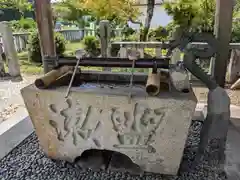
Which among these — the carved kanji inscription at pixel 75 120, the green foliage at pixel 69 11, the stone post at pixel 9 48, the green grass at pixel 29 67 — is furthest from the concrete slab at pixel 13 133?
the green foliage at pixel 69 11

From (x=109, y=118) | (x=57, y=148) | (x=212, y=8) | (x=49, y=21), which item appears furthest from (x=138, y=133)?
(x=212, y=8)

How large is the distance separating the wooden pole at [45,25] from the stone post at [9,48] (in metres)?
2.26

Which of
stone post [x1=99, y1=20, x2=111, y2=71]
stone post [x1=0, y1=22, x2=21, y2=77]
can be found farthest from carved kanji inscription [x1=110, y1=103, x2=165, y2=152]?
stone post [x1=0, y1=22, x2=21, y2=77]

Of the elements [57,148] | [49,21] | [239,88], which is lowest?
[239,88]

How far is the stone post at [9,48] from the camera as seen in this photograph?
4.07m

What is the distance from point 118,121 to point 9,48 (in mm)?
3559

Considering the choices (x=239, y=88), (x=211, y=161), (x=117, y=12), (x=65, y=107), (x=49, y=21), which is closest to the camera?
(x=65, y=107)

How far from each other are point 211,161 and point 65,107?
3.40 feet

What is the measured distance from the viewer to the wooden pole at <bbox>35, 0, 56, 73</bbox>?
206cm

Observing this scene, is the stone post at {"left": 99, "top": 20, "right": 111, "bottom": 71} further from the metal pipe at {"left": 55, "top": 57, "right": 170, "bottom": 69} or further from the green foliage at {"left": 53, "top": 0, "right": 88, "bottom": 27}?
the green foliage at {"left": 53, "top": 0, "right": 88, "bottom": 27}

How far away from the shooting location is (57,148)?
5.04 feet

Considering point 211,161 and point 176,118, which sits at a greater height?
point 176,118

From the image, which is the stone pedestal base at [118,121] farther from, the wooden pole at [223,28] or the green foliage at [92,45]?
the green foliage at [92,45]

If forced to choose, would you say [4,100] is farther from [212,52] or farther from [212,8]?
[212,8]
